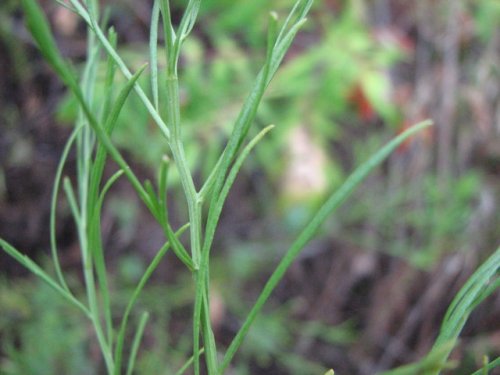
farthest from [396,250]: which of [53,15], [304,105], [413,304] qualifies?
[53,15]

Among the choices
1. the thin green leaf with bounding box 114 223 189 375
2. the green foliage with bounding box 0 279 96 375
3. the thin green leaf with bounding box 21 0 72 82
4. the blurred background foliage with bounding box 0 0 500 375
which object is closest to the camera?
the thin green leaf with bounding box 21 0 72 82

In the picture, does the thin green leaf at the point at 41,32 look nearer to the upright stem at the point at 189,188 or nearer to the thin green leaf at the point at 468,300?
the upright stem at the point at 189,188

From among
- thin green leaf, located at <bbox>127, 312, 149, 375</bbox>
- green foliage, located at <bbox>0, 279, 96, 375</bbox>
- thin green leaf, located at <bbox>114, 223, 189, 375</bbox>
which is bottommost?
green foliage, located at <bbox>0, 279, 96, 375</bbox>

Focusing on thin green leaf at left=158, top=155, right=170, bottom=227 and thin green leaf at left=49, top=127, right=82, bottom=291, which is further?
thin green leaf at left=49, top=127, right=82, bottom=291

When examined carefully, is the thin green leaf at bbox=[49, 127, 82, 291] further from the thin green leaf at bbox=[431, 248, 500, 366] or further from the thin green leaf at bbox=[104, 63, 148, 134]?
the thin green leaf at bbox=[431, 248, 500, 366]

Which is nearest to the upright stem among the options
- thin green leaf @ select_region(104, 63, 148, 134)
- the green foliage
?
thin green leaf @ select_region(104, 63, 148, 134)

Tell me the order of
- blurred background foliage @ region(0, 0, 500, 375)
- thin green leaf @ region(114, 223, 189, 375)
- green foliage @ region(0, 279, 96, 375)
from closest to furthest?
thin green leaf @ region(114, 223, 189, 375) → green foliage @ region(0, 279, 96, 375) → blurred background foliage @ region(0, 0, 500, 375)

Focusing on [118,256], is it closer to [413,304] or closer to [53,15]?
[53,15]

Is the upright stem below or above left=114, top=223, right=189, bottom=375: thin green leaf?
above

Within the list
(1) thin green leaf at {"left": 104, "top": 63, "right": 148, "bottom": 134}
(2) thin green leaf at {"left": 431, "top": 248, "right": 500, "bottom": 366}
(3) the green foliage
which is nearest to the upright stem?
(1) thin green leaf at {"left": 104, "top": 63, "right": 148, "bottom": 134}
